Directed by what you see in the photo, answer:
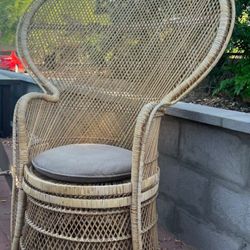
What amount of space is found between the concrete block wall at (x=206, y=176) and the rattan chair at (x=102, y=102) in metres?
0.24

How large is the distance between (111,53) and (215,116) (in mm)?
791

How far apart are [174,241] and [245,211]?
0.61 m

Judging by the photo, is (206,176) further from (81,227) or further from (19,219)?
(19,219)

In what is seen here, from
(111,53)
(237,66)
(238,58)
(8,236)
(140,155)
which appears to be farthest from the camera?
(238,58)

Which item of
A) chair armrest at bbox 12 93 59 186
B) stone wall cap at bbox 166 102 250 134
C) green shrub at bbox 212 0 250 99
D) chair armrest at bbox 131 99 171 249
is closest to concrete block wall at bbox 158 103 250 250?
stone wall cap at bbox 166 102 250 134

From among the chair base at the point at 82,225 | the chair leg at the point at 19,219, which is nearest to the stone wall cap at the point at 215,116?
the chair base at the point at 82,225

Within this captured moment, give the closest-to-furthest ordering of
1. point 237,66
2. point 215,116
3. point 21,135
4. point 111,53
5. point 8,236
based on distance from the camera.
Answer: point 21,135 < point 215,116 < point 8,236 < point 111,53 < point 237,66

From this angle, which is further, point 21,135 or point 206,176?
point 206,176

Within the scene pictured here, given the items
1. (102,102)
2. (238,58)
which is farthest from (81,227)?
(238,58)

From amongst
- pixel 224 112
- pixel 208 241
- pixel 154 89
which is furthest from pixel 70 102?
pixel 208 241

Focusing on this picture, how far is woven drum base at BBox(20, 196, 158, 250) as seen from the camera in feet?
6.06

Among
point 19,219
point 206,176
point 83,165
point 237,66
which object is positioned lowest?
point 19,219

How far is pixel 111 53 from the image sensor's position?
2639 millimetres

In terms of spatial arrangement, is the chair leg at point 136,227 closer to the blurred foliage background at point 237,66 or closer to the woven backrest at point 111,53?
the woven backrest at point 111,53
